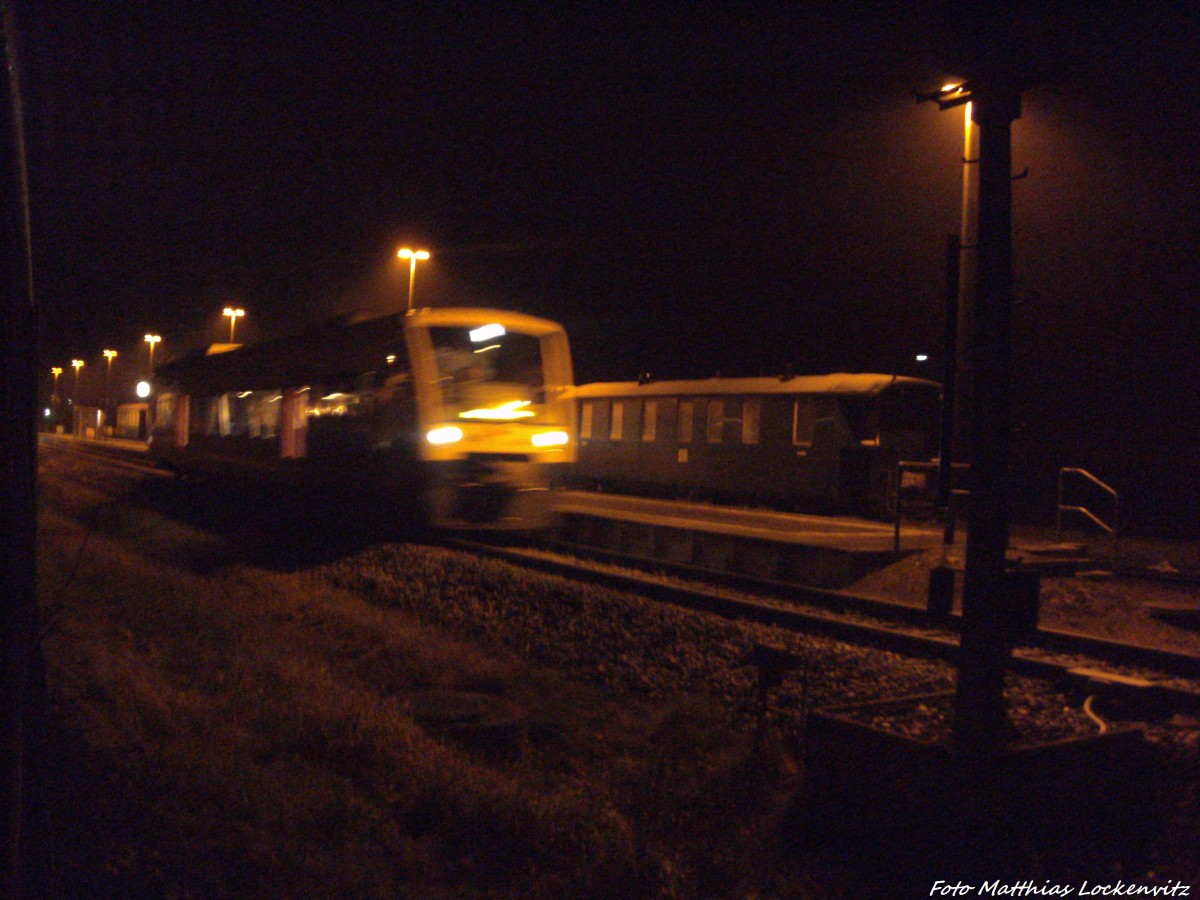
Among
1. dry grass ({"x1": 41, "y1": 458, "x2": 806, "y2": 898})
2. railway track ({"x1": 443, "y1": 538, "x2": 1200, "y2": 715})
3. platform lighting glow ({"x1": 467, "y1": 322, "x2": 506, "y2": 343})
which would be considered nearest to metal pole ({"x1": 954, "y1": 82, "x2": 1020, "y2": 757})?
railway track ({"x1": 443, "y1": 538, "x2": 1200, "y2": 715})

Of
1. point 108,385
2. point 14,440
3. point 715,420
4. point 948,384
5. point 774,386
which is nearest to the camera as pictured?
point 14,440

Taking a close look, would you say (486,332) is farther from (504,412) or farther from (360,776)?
(360,776)

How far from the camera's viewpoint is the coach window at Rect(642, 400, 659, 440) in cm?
2545

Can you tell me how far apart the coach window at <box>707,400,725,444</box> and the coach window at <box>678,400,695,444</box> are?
0.66 metres

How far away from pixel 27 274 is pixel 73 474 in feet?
103

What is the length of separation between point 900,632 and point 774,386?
14.2 m

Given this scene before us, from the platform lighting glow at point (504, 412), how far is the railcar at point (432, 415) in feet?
0.05

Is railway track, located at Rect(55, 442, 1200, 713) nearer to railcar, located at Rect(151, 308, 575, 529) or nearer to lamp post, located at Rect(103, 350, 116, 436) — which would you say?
railcar, located at Rect(151, 308, 575, 529)

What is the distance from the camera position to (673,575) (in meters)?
12.1

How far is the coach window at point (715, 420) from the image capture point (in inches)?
924

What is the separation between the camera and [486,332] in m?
13.5

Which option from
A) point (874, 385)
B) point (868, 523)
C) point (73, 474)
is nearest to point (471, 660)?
point (868, 523)

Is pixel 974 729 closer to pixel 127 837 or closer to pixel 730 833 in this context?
pixel 730 833

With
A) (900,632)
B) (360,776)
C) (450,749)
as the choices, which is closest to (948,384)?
(450,749)
